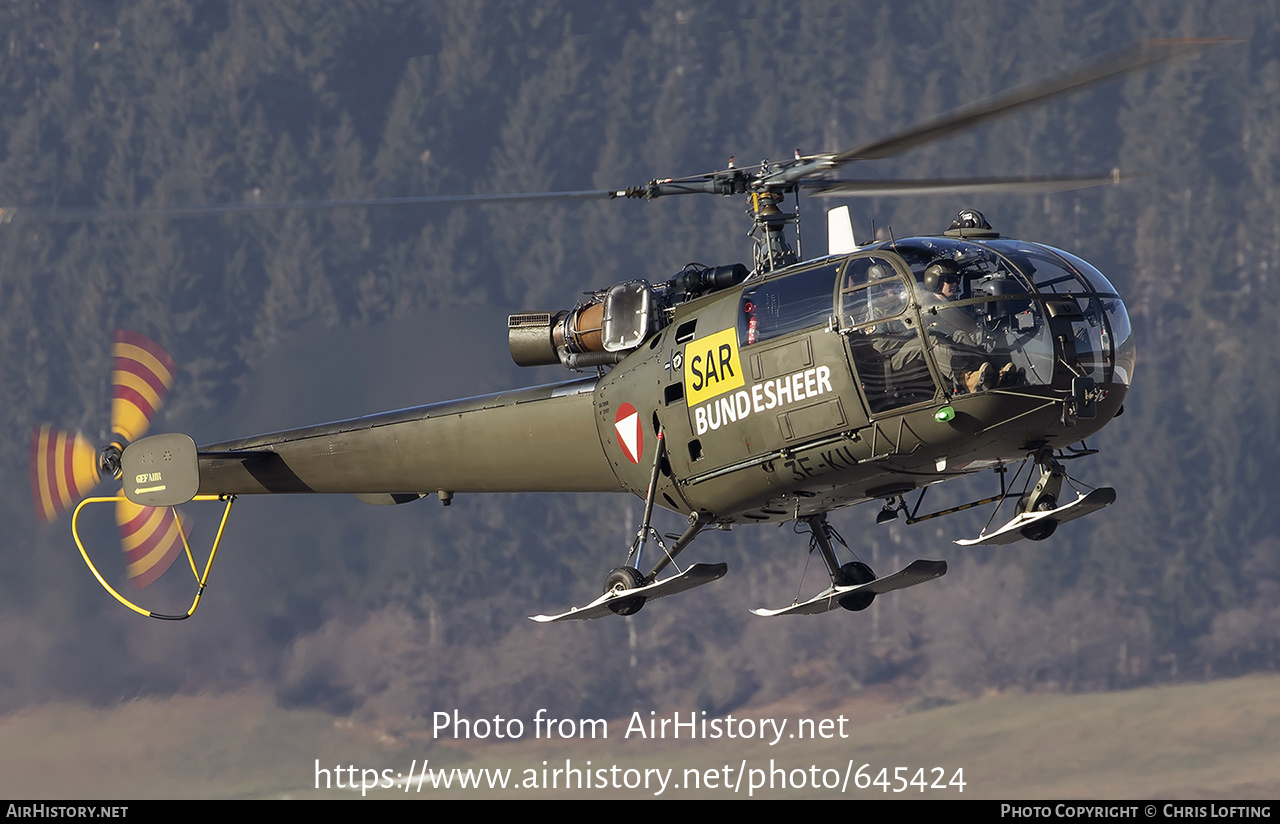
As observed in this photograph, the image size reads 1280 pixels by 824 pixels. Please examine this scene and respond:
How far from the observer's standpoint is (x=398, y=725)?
61781mm

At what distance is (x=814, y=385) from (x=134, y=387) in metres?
12.3

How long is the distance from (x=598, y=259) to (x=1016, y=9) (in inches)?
1256

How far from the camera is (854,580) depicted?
23.0 metres

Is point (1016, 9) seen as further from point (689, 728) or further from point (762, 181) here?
point (762, 181)

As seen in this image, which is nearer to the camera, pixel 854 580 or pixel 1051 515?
pixel 1051 515

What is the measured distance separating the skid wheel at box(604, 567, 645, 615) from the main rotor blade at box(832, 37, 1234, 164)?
18.4ft

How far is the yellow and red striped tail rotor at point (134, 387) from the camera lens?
89.4 feet

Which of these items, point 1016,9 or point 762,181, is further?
point 1016,9

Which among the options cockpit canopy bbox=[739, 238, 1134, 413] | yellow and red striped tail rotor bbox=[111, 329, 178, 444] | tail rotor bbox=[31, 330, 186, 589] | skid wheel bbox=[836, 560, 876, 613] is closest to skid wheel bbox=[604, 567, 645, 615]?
skid wheel bbox=[836, 560, 876, 613]

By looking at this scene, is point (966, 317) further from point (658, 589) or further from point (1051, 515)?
point (658, 589)

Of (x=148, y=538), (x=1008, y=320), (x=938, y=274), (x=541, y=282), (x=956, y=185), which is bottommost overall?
(x=1008, y=320)

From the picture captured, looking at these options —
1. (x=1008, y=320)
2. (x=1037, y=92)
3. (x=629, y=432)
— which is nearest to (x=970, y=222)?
(x=1008, y=320)

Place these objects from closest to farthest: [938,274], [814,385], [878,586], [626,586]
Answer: [938,274], [814,385], [626,586], [878,586]

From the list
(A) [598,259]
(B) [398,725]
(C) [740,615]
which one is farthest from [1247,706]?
(A) [598,259]
